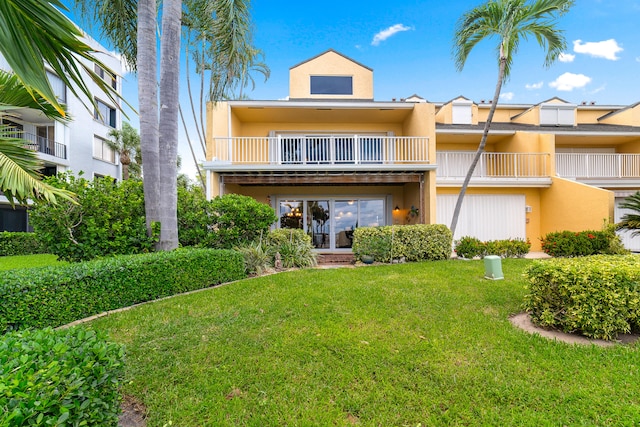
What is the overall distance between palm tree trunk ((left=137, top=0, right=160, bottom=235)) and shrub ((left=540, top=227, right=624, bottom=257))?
1193 cm

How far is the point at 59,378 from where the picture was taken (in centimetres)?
142

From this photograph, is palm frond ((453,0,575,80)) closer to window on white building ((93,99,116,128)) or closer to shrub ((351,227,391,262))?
shrub ((351,227,391,262))

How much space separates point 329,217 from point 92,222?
8.66 meters

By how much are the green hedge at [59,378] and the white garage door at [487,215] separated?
11.9 metres

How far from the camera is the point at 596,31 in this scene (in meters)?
13.4

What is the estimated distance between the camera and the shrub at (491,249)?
8.77 m

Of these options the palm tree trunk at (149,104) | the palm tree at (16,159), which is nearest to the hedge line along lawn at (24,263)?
the palm tree trunk at (149,104)

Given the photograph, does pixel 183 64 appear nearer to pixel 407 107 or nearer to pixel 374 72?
pixel 374 72

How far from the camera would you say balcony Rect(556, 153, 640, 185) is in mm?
12312

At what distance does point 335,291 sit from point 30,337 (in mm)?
4235

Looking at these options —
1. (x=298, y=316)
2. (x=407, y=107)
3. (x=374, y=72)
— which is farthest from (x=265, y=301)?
(x=374, y=72)

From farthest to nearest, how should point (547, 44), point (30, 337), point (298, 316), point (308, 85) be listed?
point (308, 85)
point (547, 44)
point (298, 316)
point (30, 337)

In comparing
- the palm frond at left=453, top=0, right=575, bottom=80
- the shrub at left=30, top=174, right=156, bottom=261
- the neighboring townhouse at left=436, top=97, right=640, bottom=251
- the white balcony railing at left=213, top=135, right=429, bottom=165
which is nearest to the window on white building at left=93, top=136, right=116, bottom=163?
the white balcony railing at left=213, top=135, right=429, bottom=165

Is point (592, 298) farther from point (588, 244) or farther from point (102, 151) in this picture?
point (102, 151)
